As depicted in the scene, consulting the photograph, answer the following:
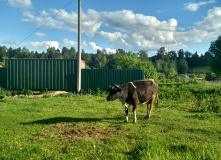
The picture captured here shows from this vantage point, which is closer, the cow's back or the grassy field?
the grassy field

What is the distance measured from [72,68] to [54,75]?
1994 mm

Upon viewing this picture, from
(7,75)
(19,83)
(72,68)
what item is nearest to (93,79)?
(72,68)

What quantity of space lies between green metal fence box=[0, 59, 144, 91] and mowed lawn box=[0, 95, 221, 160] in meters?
9.39

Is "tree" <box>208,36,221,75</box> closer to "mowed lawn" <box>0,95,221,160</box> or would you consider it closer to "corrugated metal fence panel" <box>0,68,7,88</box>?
"mowed lawn" <box>0,95,221,160</box>

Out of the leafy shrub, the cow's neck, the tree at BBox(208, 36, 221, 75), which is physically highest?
the tree at BBox(208, 36, 221, 75)

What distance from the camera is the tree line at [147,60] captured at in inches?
1856

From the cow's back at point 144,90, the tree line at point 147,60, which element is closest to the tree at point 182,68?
the tree line at point 147,60

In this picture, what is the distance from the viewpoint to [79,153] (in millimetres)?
5031

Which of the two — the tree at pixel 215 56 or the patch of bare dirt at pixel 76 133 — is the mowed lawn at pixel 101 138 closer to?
the patch of bare dirt at pixel 76 133

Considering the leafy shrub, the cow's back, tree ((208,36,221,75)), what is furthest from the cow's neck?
tree ((208,36,221,75))

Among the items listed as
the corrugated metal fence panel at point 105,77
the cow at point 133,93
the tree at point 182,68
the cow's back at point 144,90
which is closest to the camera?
the cow at point 133,93

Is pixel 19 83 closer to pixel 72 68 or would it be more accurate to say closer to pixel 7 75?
pixel 7 75

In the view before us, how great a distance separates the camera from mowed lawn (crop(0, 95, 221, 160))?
15.7ft

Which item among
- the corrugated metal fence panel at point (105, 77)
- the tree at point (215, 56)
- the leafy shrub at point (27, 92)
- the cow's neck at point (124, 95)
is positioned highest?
the tree at point (215, 56)
